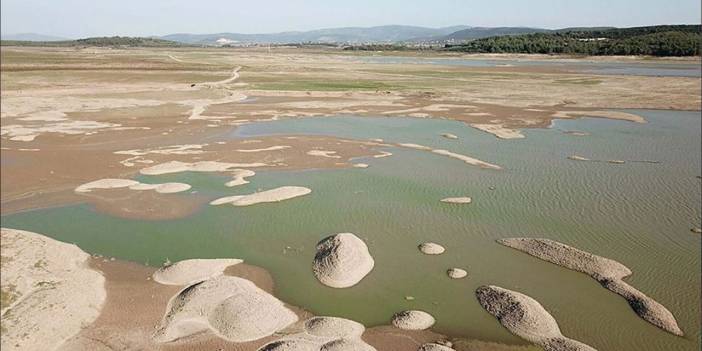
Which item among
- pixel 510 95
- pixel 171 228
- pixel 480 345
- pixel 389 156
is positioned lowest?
pixel 480 345

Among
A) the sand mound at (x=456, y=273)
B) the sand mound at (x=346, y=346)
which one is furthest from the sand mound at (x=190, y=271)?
the sand mound at (x=456, y=273)

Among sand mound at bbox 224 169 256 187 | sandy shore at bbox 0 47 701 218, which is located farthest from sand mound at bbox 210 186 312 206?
sandy shore at bbox 0 47 701 218

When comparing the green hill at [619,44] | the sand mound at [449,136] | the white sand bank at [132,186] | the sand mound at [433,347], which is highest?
the green hill at [619,44]

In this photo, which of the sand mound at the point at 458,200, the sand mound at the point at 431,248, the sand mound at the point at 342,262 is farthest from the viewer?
the sand mound at the point at 458,200

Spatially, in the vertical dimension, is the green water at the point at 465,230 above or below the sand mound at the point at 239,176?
below

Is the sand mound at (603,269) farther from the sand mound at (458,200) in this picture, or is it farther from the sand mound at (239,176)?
the sand mound at (239,176)

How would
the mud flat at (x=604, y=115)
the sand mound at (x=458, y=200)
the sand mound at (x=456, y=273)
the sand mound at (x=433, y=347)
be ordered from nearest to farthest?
the sand mound at (x=433, y=347), the sand mound at (x=456, y=273), the sand mound at (x=458, y=200), the mud flat at (x=604, y=115)

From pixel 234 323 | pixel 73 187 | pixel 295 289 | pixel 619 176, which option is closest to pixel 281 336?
pixel 234 323

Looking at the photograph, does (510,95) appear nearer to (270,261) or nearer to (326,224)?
(326,224)
